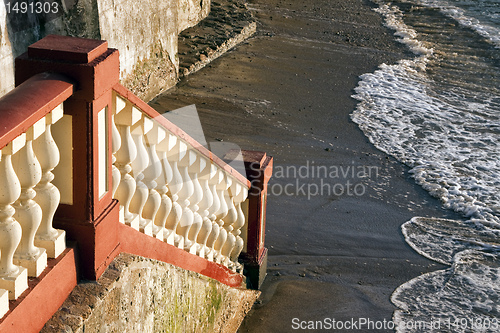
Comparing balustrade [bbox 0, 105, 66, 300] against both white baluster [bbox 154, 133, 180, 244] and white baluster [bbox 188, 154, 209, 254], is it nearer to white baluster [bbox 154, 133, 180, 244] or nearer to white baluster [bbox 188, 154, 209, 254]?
white baluster [bbox 154, 133, 180, 244]

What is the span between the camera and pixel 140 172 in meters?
3.31

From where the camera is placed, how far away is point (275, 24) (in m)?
15.1

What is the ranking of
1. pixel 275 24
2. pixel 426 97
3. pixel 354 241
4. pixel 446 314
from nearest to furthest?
pixel 446 314
pixel 354 241
pixel 426 97
pixel 275 24

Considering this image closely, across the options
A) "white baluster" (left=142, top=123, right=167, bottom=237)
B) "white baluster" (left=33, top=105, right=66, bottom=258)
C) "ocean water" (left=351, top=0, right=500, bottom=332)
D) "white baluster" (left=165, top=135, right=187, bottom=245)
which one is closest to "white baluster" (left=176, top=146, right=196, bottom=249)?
"white baluster" (left=165, top=135, right=187, bottom=245)

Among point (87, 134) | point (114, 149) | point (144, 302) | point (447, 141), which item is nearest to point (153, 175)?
point (114, 149)

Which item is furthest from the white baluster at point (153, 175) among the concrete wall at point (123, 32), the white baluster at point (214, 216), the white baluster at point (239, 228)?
the concrete wall at point (123, 32)

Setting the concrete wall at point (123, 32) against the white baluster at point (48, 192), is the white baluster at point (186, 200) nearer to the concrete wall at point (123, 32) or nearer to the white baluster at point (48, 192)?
the white baluster at point (48, 192)

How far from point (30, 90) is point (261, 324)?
314 centimetres

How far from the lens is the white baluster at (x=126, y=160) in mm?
3043

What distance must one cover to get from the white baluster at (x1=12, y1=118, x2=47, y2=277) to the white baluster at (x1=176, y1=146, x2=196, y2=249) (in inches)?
50.3

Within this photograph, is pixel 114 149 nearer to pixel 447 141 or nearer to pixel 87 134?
pixel 87 134

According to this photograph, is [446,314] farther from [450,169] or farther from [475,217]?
[450,169]

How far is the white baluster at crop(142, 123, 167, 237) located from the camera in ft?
10.9

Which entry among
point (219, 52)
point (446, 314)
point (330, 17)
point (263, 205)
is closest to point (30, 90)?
point (263, 205)
